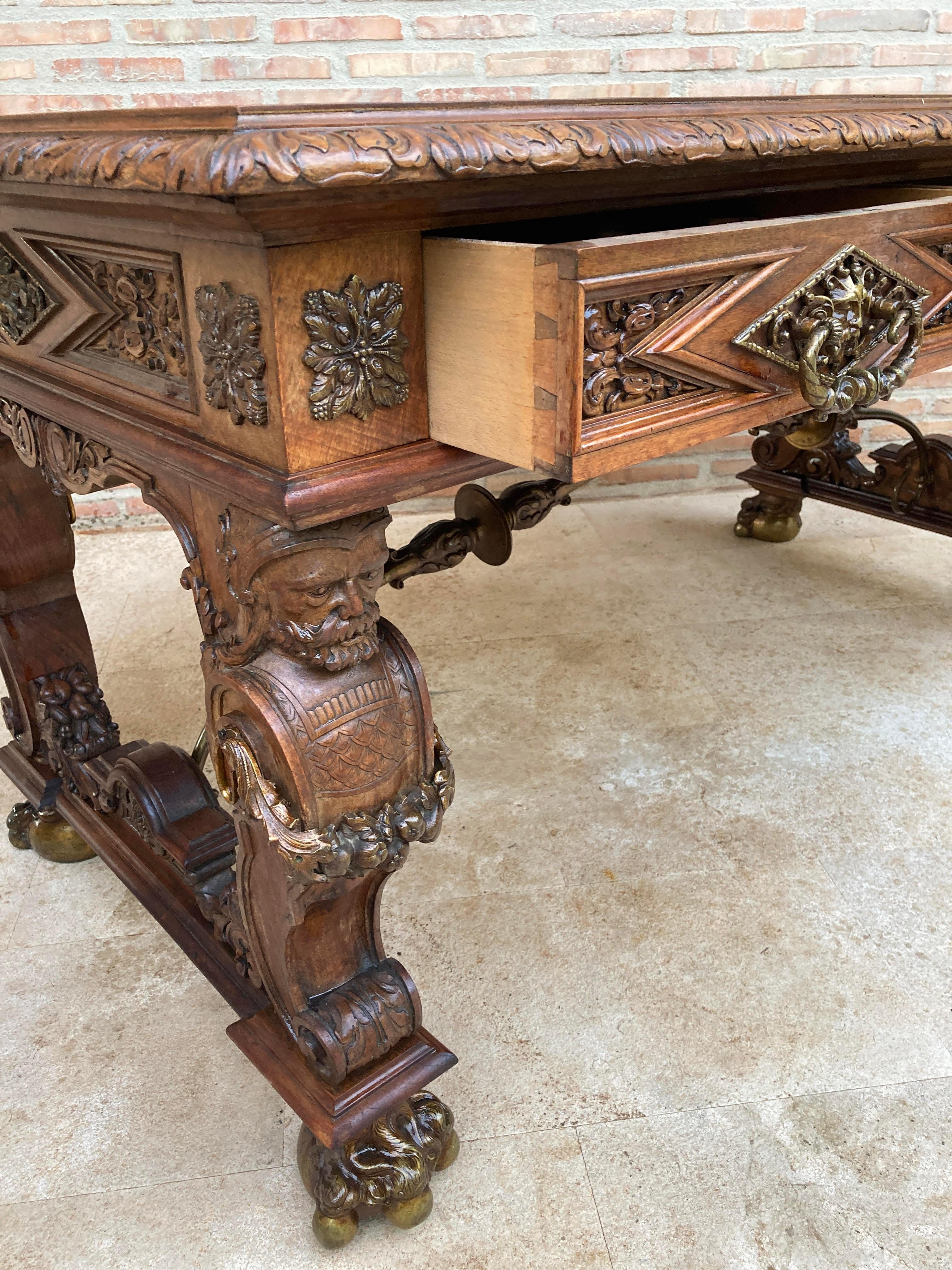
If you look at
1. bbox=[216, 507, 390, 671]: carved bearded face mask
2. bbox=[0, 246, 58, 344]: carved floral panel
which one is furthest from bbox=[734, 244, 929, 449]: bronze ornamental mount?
bbox=[0, 246, 58, 344]: carved floral panel

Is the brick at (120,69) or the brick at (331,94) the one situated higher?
the brick at (120,69)

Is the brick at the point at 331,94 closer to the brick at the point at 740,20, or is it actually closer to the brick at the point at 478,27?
the brick at the point at 478,27

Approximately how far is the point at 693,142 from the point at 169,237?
343 millimetres

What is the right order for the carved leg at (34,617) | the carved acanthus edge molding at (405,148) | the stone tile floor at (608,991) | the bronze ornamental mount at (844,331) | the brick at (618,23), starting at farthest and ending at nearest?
the brick at (618,23) < the carved leg at (34,617) < the stone tile floor at (608,991) < the bronze ornamental mount at (844,331) < the carved acanthus edge molding at (405,148)

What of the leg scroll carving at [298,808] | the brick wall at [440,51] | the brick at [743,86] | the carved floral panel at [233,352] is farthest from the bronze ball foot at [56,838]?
the brick at [743,86]

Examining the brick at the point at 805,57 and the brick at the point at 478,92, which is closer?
the brick at the point at 478,92

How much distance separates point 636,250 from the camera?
59 centimetres

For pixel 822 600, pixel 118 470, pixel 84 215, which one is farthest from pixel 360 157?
pixel 822 600

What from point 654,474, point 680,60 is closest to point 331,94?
point 680,60

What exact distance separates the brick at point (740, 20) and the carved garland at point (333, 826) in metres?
2.00

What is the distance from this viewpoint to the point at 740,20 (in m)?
2.18

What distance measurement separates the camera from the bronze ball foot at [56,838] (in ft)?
4.60

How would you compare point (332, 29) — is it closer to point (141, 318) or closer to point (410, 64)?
point (410, 64)

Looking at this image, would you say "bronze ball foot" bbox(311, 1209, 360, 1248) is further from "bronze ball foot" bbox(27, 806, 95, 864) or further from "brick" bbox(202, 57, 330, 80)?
"brick" bbox(202, 57, 330, 80)
